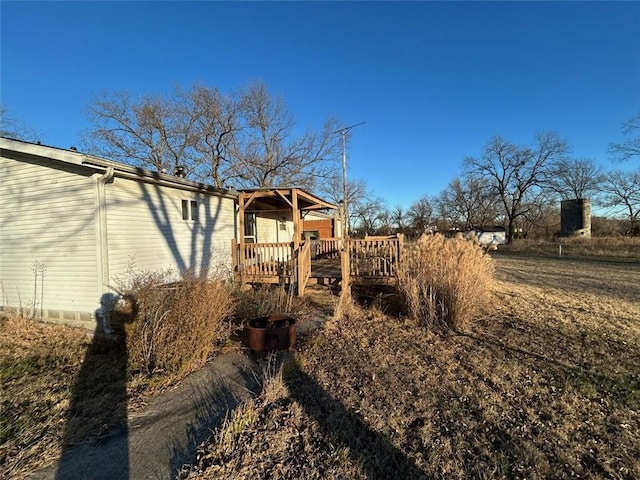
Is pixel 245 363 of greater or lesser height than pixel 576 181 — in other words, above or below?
below

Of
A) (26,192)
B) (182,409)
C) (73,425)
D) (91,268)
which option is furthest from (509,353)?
(26,192)

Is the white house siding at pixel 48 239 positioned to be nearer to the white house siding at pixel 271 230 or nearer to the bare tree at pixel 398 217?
the white house siding at pixel 271 230

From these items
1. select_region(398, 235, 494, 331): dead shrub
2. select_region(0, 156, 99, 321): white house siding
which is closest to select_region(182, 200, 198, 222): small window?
select_region(0, 156, 99, 321): white house siding

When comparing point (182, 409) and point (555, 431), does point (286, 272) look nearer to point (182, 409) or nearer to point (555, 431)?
point (182, 409)

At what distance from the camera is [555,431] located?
2.75m

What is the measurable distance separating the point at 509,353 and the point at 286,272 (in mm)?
5271

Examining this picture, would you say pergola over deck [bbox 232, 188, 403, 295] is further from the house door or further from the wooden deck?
the house door

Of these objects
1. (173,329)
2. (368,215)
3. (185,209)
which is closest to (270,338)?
(173,329)

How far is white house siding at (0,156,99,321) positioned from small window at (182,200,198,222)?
8.02 ft

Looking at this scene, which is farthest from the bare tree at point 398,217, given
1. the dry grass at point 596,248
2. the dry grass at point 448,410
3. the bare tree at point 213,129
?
the dry grass at point 448,410

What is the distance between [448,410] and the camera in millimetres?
3104

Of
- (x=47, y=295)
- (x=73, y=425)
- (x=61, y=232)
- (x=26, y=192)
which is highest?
(x=26, y=192)

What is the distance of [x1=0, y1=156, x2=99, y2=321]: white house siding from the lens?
607 cm

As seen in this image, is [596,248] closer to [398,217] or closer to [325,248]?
[325,248]
